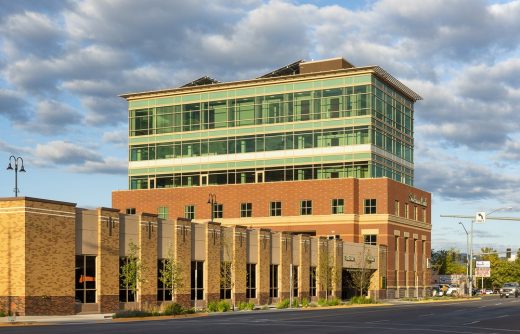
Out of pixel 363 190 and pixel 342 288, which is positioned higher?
pixel 363 190

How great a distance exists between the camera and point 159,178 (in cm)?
10619

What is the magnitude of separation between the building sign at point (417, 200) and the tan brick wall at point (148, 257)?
52800 mm

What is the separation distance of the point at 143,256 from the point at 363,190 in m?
45.0

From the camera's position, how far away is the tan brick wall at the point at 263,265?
70625 millimetres

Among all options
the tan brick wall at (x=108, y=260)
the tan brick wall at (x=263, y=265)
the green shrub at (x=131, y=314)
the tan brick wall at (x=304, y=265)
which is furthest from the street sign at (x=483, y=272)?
the green shrub at (x=131, y=314)

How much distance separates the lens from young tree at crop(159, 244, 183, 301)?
56312 mm

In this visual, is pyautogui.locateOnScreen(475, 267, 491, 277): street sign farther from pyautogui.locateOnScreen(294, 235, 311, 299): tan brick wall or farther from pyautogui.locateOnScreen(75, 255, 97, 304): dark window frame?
pyautogui.locateOnScreen(75, 255, 97, 304): dark window frame

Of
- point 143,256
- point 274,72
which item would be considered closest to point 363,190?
point 274,72

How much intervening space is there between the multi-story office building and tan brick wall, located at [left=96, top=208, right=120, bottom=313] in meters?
44.7

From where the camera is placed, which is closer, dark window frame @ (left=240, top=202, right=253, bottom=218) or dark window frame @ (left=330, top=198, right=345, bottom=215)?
dark window frame @ (left=330, top=198, right=345, bottom=215)

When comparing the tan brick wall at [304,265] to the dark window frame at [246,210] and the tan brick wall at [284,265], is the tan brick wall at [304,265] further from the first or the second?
the dark window frame at [246,210]

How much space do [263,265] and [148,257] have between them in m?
17.4

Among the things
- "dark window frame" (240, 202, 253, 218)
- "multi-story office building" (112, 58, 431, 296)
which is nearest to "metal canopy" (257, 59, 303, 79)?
"multi-story office building" (112, 58, 431, 296)

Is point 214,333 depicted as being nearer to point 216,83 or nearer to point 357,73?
point 357,73
